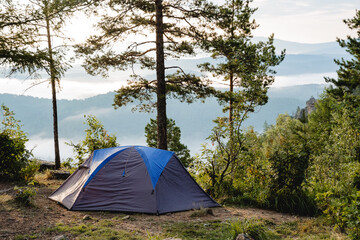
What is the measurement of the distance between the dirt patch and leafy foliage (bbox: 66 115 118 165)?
4.01m

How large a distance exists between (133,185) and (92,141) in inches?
196

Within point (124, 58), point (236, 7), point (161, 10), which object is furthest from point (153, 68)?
point (236, 7)

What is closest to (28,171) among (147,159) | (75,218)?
(75,218)

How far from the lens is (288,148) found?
7363mm

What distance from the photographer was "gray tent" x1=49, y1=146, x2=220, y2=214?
7.20 m

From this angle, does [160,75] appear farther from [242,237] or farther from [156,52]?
[242,237]

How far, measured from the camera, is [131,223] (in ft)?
20.6

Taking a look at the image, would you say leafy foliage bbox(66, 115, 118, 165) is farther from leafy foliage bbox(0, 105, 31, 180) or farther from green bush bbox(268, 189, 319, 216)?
green bush bbox(268, 189, 319, 216)

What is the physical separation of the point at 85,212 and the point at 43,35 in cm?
1046

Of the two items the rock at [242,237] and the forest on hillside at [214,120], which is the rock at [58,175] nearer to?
the forest on hillside at [214,120]

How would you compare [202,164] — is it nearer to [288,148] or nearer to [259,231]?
[288,148]

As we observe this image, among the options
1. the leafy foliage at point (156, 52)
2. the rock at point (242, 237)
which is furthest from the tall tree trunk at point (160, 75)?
the rock at point (242, 237)

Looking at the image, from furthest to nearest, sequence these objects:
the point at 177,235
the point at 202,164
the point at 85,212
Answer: the point at 202,164, the point at 85,212, the point at 177,235

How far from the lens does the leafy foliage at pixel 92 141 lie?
38.3 ft
